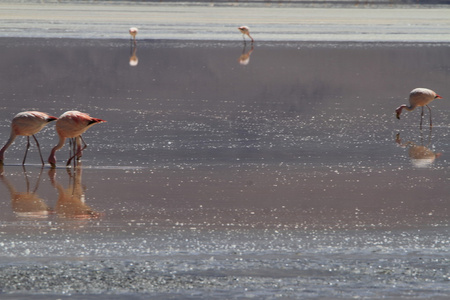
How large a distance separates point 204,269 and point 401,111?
26.2 ft

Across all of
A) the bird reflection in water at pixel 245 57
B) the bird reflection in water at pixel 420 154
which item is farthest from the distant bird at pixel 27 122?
the bird reflection in water at pixel 245 57

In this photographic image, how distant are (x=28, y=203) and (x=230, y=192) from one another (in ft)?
6.50

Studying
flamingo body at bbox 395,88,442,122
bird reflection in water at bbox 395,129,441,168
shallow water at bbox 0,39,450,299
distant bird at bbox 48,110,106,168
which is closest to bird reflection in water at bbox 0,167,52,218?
shallow water at bbox 0,39,450,299

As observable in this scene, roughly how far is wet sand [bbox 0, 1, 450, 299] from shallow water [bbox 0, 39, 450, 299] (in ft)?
0.07

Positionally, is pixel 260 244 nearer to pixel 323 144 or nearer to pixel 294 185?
pixel 294 185

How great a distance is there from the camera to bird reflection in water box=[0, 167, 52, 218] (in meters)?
7.43

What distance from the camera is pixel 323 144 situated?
1081 centimetres

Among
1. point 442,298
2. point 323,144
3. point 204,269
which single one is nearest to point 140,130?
point 323,144

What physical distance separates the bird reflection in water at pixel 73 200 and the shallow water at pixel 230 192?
0.03 metres

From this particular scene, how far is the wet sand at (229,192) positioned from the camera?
18.8 feet

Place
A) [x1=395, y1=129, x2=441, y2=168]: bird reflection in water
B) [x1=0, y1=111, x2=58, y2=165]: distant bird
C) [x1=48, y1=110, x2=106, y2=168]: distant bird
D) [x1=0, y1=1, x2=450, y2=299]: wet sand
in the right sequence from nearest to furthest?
[x1=0, y1=1, x2=450, y2=299]: wet sand
[x1=48, y1=110, x2=106, y2=168]: distant bird
[x1=0, y1=111, x2=58, y2=165]: distant bird
[x1=395, y1=129, x2=441, y2=168]: bird reflection in water

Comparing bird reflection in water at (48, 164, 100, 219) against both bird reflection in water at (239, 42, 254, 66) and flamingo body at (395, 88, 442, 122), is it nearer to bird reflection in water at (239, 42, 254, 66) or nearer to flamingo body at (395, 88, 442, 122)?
flamingo body at (395, 88, 442, 122)

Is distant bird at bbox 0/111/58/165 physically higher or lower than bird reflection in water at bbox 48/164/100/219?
higher

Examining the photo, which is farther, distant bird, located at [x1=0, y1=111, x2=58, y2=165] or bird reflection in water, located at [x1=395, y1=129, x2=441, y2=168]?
bird reflection in water, located at [x1=395, y1=129, x2=441, y2=168]
